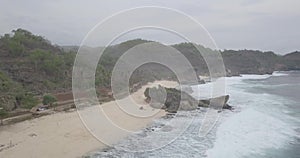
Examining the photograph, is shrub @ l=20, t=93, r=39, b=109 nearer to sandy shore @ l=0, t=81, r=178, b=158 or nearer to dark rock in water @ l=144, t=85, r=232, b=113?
sandy shore @ l=0, t=81, r=178, b=158

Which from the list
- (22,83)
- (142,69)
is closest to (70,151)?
(22,83)

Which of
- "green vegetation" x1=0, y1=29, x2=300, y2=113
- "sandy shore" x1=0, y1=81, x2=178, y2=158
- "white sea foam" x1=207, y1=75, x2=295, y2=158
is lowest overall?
"white sea foam" x1=207, y1=75, x2=295, y2=158

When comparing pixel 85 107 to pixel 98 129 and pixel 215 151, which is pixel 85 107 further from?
pixel 215 151

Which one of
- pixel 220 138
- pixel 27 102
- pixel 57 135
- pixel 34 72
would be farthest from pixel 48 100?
pixel 220 138

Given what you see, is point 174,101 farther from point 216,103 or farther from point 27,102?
point 27,102

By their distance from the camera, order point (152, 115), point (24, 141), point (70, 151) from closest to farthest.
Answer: point (70, 151), point (24, 141), point (152, 115)

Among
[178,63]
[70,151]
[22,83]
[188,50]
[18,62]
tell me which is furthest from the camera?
[188,50]

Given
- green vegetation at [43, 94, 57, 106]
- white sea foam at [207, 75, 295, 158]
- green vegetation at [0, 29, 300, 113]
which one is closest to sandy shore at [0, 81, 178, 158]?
green vegetation at [43, 94, 57, 106]
